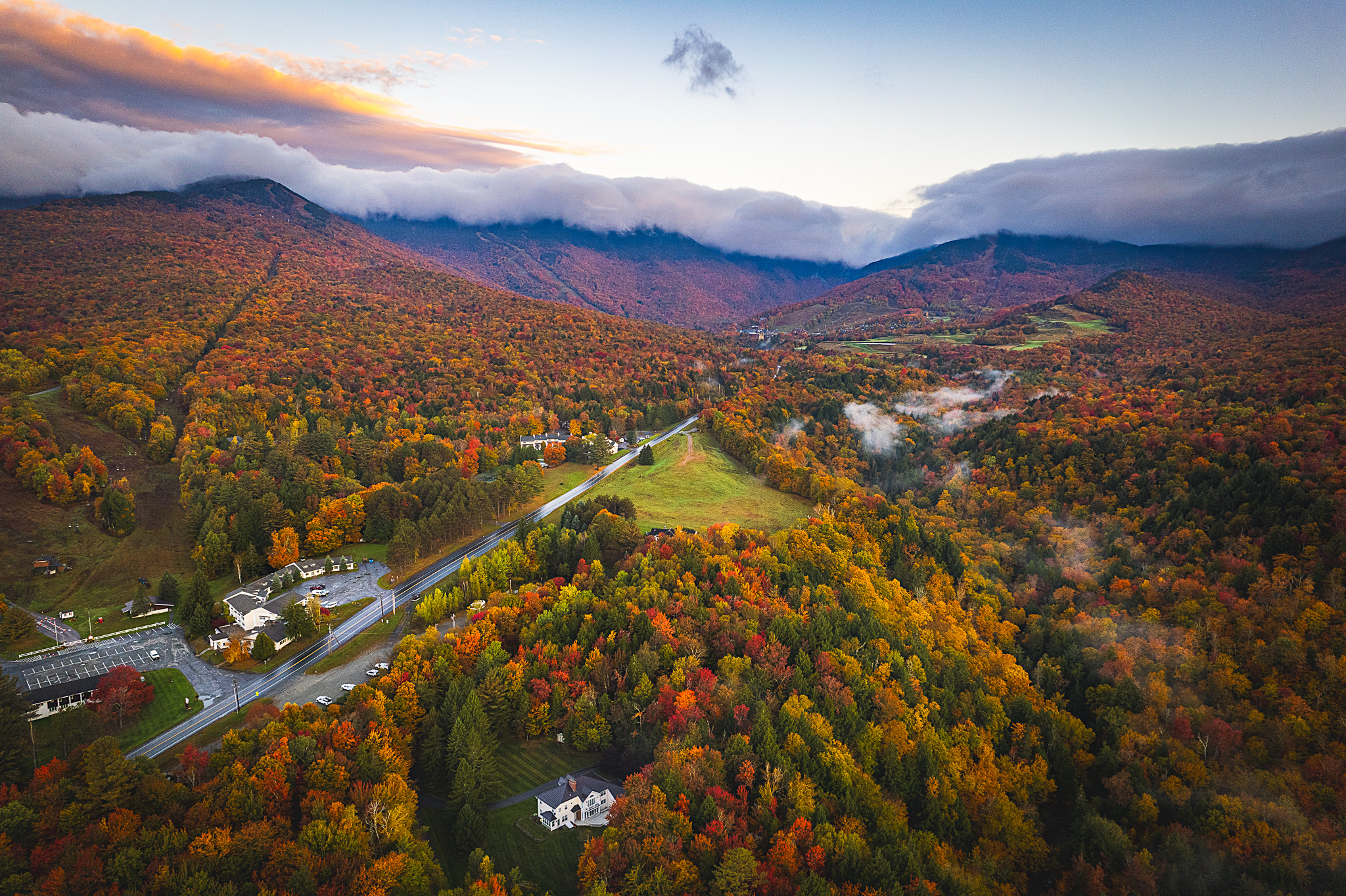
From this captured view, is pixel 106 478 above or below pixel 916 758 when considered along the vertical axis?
above

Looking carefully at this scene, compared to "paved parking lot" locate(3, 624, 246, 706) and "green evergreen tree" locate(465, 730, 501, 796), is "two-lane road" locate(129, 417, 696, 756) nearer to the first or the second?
"paved parking lot" locate(3, 624, 246, 706)

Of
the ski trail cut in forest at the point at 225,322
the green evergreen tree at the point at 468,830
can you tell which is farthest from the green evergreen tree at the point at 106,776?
the ski trail cut in forest at the point at 225,322

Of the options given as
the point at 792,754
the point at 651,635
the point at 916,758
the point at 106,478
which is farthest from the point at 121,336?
the point at 916,758

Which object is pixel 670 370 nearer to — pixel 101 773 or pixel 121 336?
pixel 121 336

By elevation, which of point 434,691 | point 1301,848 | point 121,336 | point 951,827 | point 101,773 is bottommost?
point 951,827

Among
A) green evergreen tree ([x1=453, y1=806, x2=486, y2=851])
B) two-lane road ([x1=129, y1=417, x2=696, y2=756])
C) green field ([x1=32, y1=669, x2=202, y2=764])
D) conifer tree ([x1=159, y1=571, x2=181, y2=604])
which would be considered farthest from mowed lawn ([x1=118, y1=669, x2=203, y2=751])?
green evergreen tree ([x1=453, y1=806, x2=486, y2=851])

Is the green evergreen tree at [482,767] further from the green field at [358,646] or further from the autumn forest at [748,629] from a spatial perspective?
the green field at [358,646]

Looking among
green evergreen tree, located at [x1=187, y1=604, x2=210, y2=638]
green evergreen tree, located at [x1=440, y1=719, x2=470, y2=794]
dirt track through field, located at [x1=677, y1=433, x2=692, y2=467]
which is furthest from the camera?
dirt track through field, located at [x1=677, y1=433, x2=692, y2=467]

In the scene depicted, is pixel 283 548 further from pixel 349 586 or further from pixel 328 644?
pixel 328 644
